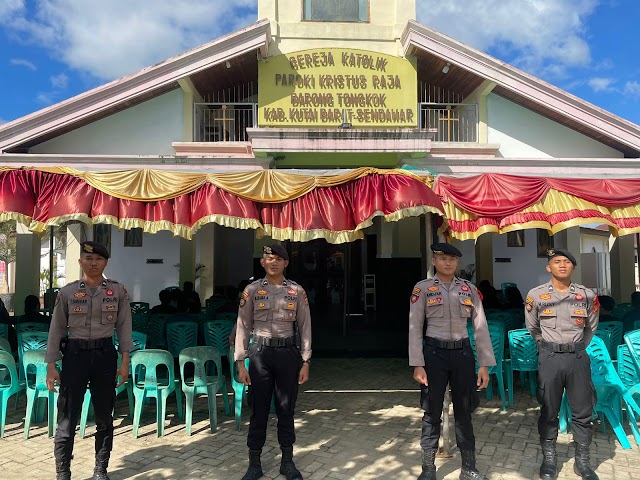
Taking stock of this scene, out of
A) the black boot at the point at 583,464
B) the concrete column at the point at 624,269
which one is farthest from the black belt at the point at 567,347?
the concrete column at the point at 624,269

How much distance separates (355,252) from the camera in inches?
544

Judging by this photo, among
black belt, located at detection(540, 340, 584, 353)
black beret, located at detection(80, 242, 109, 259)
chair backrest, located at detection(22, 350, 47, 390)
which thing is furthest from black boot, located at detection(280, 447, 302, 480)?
chair backrest, located at detection(22, 350, 47, 390)

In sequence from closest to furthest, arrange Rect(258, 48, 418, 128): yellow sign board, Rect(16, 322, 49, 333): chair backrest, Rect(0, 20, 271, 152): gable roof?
Rect(16, 322, 49, 333): chair backrest → Rect(0, 20, 271, 152): gable roof → Rect(258, 48, 418, 128): yellow sign board

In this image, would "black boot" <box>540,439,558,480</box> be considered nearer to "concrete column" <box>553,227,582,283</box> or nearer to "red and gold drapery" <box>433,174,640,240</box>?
"red and gold drapery" <box>433,174,640,240</box>

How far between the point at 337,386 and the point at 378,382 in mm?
627

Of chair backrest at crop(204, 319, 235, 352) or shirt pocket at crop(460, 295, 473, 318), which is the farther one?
chair backrest at crop(204, 319, 235, 352)

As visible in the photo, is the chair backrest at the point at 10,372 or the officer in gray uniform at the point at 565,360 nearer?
the officer in gray uniform at the point at 565,360

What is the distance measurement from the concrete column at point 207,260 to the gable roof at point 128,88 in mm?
3526

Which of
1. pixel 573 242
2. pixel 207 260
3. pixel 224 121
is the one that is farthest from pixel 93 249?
pixel 573 242

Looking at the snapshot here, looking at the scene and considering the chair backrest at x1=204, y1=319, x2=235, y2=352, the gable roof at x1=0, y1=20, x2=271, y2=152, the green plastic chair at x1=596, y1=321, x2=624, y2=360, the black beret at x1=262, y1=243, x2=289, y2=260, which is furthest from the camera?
the gable roof at x1=0, y1=20, x2=271, y2=152

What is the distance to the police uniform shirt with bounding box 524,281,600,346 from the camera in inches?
147

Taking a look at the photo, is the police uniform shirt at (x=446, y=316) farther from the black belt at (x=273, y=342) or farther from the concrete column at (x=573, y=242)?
the concrete column at (x=573, y=242)

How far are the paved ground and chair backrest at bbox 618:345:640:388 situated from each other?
1.77ft

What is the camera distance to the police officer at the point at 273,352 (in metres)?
3.72
